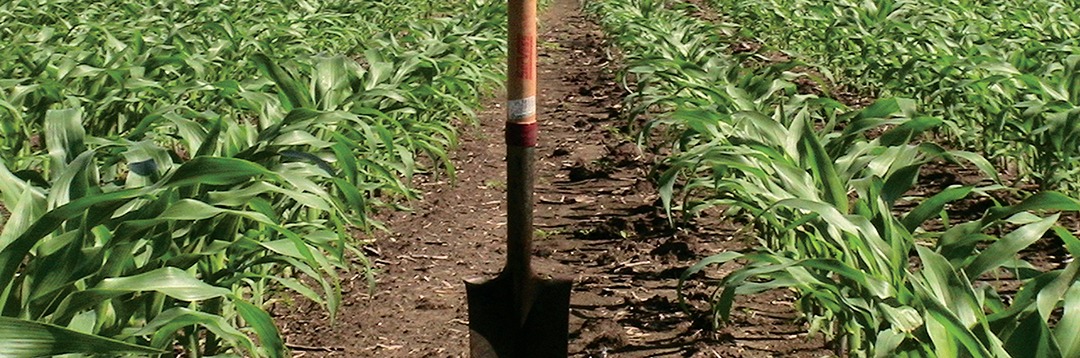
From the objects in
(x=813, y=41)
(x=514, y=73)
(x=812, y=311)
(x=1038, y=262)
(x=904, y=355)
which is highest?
(x=514, y=73)

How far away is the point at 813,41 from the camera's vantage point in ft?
25.2

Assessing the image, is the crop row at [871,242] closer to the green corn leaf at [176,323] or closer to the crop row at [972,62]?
the crop row at [972,62]

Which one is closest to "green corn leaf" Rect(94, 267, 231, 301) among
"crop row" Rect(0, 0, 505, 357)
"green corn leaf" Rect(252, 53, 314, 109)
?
"crop row" Rect(0, 0, 505, 357)

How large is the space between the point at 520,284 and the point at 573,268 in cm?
95

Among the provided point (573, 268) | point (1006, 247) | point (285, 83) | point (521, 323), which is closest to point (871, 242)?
point (1006, 247)

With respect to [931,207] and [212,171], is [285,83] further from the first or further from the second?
[931,207]

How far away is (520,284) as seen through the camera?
267 centimetres

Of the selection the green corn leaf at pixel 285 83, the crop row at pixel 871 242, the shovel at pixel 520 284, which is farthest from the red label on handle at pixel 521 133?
the green corn leaf at pixel 285 83

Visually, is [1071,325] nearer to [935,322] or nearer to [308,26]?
[935,322]

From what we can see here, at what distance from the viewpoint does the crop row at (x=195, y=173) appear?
1972 millimetres

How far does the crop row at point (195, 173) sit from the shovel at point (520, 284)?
1.13 ft

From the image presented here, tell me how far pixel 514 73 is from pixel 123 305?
98cm

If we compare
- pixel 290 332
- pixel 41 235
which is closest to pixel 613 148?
pixel 290 332

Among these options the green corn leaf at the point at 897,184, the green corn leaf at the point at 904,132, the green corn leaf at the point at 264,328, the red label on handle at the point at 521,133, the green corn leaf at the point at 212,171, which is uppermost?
the green corn leaf at the point at 212,171
